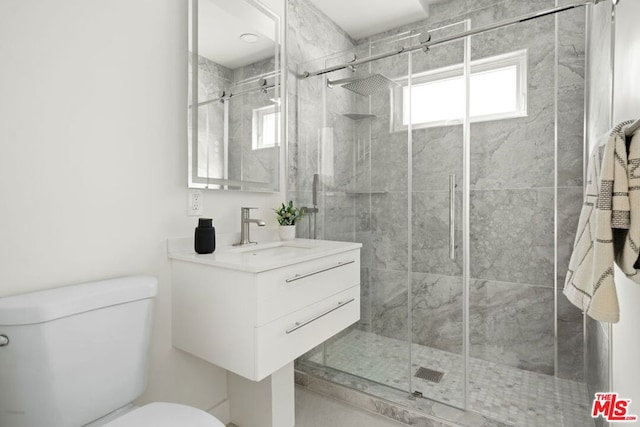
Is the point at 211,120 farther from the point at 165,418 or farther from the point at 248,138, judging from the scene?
the point at 165,418

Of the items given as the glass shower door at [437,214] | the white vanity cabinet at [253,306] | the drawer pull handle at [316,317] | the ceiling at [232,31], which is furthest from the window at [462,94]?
the drawer pull handle at [316,317]

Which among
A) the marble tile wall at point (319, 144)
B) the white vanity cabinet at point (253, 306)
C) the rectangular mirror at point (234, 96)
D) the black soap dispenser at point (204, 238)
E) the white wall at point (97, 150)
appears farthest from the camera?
the marble tile wall at point (319, 144)

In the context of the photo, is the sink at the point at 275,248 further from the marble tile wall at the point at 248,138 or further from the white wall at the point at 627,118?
the white wall at the point at 627,118

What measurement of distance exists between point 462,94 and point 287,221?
1.22 meters

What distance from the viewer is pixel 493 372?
2070 mm

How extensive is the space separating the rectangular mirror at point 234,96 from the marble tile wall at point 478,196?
0.99 ft

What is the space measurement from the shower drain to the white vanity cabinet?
0.75 metres

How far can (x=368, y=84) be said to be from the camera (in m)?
2.10

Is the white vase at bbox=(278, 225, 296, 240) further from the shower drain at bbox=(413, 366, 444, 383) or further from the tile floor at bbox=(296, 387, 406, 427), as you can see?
the shower drain at bbox=(413, 366, 444, 383)

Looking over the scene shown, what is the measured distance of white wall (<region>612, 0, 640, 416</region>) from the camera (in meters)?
0.91

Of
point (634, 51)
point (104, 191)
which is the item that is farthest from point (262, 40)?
point (634, 51)

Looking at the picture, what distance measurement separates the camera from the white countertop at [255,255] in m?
1.24

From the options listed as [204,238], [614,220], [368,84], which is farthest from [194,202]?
[614,220]

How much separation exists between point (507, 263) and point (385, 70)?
4.82ft
